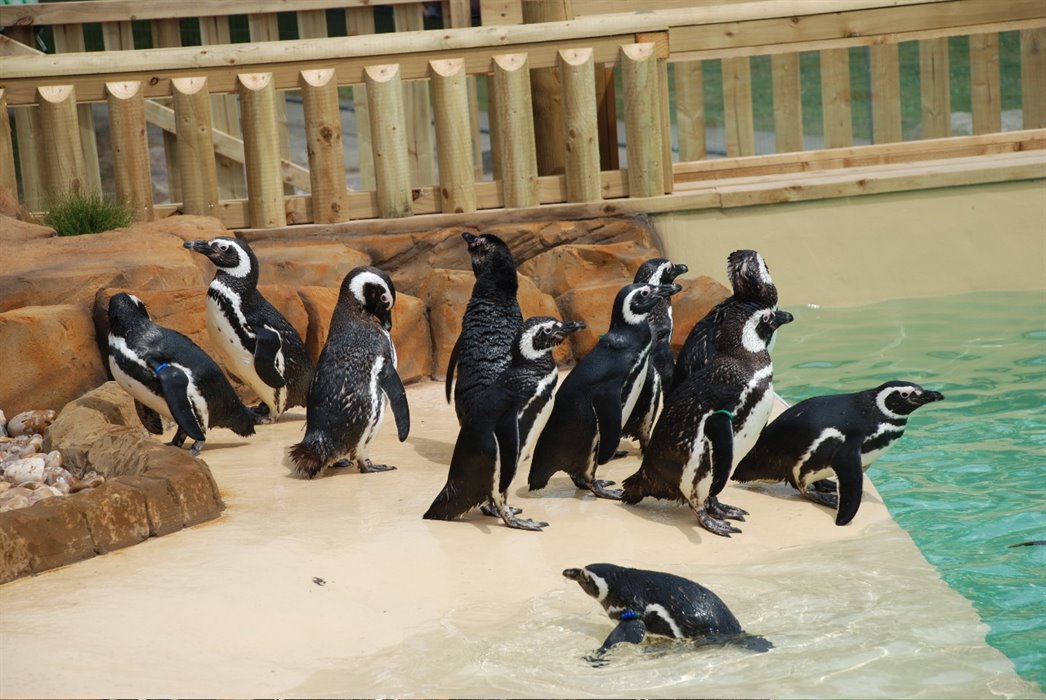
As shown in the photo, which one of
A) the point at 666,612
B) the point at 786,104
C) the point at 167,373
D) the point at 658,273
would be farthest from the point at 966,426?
the point at 786,104

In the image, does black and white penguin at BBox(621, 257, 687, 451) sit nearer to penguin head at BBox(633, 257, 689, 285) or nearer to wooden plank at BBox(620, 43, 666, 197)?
penguin head at BBox(633, 257, 689, 285)

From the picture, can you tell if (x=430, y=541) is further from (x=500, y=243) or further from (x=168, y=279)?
(x=168, y=279)

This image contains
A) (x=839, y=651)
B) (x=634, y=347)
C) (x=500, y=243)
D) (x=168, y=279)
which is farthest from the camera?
(x=168, y=279)

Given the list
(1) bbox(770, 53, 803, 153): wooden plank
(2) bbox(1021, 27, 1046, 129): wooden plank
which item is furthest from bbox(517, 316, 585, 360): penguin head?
(2) bbox(1021, 27, 1046, 129): wooden plank

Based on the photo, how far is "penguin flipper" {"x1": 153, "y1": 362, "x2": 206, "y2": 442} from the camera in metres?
5.61

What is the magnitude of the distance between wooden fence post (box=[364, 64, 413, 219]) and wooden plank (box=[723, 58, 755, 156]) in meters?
2.57

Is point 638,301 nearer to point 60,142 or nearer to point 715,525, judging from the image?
point 715,525

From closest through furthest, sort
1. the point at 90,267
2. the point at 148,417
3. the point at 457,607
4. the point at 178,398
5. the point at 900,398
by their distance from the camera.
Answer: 1. the point at 457,607
2. the point at 900,398
3. the point at 178,398
4. the point at 148,417
5. the point at 90,267

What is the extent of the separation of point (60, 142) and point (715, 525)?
4.97 meters

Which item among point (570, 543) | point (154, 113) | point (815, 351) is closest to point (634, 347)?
point (570, 543)

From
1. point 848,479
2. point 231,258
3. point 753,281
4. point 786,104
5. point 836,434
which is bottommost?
point 848,479

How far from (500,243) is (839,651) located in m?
2.91

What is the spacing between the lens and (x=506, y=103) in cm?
789

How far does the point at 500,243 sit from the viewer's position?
6.11m
